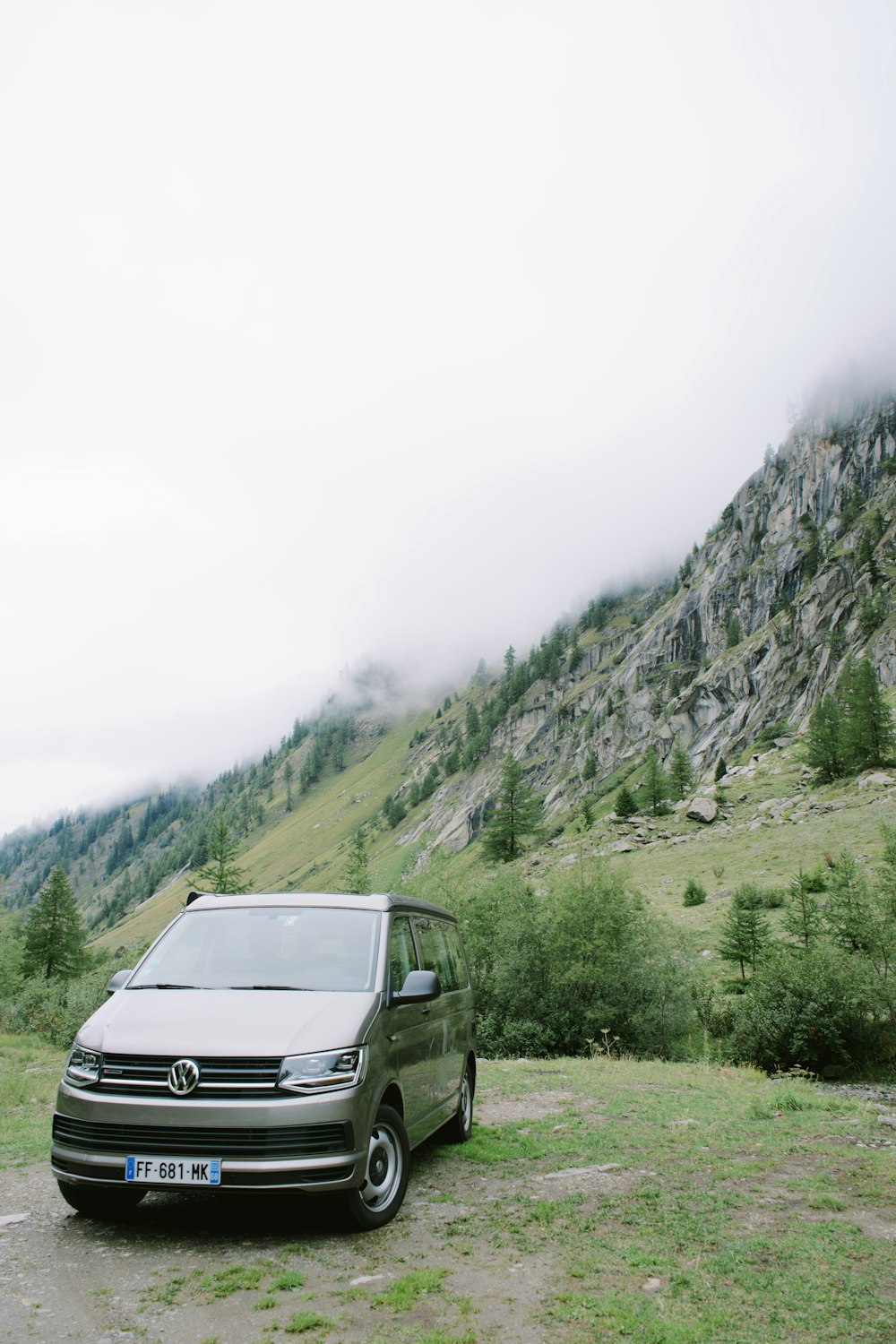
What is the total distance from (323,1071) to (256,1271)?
1289mm

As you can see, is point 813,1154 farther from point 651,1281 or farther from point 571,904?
point 571,904

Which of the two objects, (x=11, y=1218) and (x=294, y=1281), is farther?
(x=11, y=1218)

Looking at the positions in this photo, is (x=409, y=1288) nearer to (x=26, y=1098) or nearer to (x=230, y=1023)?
(x=230, y=1023)

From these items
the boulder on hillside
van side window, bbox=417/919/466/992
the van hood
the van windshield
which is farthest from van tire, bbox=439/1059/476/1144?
the boulder on hillside

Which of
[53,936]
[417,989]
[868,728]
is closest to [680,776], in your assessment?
[868,728]

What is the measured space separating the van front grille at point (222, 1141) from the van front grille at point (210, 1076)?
24 centimetres

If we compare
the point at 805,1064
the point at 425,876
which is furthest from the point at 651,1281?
the point at 425,876

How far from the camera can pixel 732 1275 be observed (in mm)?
5602

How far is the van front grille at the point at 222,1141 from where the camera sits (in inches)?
229

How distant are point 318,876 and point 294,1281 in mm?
Result: 160844

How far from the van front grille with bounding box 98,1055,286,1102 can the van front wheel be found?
1.05 m

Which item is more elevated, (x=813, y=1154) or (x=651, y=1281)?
(x=651, y=1281)

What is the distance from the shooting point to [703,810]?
252 ft

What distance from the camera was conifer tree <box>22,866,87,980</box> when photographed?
52.7m
